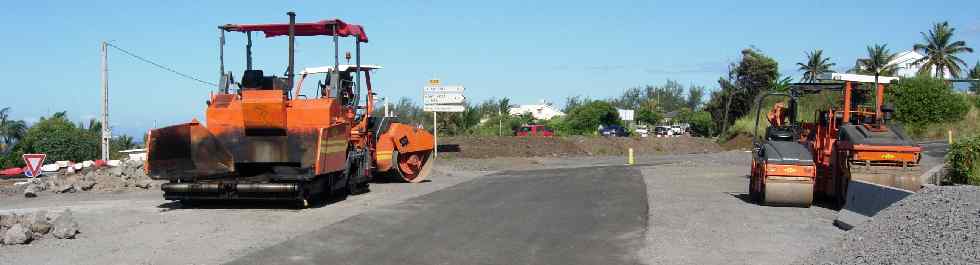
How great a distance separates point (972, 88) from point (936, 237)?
60.8 m

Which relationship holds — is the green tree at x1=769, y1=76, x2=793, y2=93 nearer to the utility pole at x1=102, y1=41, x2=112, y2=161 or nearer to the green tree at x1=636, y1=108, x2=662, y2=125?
the utility pole at x1=102, y1=41, x2=112, y2=161

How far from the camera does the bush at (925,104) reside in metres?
40.8

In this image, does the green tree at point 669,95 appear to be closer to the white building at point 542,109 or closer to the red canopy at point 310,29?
the white building at point 542,109

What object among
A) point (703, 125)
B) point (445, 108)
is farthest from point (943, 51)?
point (445, 108)

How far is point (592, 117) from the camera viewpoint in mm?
74500

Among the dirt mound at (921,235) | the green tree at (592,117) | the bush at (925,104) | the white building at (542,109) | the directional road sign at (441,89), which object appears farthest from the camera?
the white building at (542,109)

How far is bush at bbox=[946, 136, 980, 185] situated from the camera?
1334 cm

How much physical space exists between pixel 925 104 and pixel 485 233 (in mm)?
37312

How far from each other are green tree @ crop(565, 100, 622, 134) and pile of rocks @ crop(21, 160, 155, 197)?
53338 mm

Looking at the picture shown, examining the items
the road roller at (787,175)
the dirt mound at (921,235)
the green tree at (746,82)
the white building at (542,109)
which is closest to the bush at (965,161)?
the road roller at (787,175)

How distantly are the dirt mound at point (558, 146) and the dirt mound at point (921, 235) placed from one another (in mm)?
26030

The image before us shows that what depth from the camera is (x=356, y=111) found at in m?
17.7

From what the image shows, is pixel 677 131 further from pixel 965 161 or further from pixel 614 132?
pixel 965 161

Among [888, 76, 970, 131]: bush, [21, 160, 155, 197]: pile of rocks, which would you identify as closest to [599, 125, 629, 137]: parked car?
[888, 76, 970, 131]: bush
